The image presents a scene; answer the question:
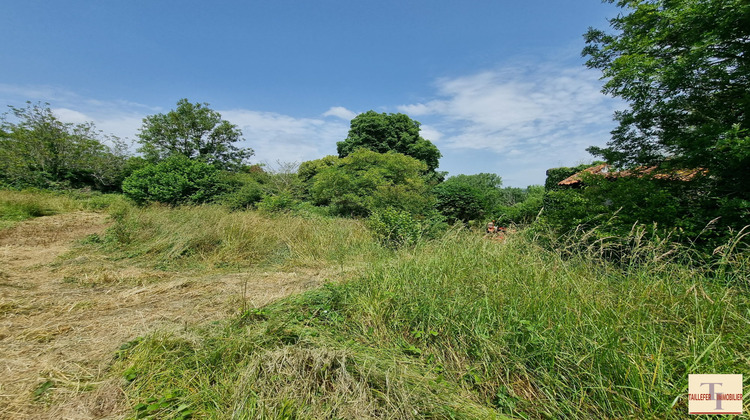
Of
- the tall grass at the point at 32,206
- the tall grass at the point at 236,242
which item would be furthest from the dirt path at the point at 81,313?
the tall grass at the point at 32,206

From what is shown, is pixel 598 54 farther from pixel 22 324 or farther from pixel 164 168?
pixel 164 168

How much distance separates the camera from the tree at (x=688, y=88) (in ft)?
11.8

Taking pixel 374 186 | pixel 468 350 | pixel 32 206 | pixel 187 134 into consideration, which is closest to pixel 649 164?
pixel 468 350

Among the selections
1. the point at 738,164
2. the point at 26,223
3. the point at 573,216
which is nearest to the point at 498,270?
the point at 573,216

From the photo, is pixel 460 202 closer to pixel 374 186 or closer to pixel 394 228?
pixel 374 186

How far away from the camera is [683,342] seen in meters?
1.61

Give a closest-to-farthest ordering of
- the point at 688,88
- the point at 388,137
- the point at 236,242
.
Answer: the point at 688,88
the point at 236,242
the point at 388,137

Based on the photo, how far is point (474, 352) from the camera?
6.35ft

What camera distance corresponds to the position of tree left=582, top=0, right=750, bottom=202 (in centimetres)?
360

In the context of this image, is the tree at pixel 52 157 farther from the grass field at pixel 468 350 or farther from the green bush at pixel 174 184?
the grass field at pixel 468 350

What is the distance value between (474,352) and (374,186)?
813 centimetres

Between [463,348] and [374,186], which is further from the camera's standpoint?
[374,186]

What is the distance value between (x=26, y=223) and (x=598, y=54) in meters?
15.1

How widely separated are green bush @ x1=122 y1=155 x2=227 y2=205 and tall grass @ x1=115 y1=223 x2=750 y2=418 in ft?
34.8
